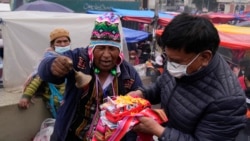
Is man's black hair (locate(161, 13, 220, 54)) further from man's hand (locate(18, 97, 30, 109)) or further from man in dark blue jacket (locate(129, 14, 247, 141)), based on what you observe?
man's hand (locate(18, 97, 30, 109))

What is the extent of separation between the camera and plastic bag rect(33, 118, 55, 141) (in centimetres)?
308

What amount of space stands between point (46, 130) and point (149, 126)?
1.91m

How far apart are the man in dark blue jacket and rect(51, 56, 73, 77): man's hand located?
501 mm

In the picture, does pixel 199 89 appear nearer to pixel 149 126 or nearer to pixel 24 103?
pixel 149 126

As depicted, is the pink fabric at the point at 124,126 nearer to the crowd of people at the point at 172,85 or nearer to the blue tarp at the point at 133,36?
the crowd of people at the point at 172,85

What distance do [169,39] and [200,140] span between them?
47cm

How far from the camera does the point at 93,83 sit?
1991 millimetres

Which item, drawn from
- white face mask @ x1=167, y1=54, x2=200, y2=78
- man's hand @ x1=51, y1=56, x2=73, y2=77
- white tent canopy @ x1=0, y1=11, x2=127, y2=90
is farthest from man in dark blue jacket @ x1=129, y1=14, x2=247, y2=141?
white tent canopy @ x1=0, y1=11, x2=127, y2=90

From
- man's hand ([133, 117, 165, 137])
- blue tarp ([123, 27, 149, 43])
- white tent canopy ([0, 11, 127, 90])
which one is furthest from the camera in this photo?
blue tarp ([123, 27, 149, 43])

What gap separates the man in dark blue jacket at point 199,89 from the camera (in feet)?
4.47

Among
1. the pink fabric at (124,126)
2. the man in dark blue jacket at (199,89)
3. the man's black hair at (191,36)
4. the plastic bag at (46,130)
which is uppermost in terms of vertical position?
the man's black hair at (191,36)

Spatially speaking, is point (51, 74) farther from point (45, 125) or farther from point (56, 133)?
point (45, 125)

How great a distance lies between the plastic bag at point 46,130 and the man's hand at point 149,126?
1.75 m

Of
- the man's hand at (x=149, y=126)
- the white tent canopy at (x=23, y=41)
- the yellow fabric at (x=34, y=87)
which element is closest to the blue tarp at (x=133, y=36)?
the white tent canopy at (x=23, y=41)
